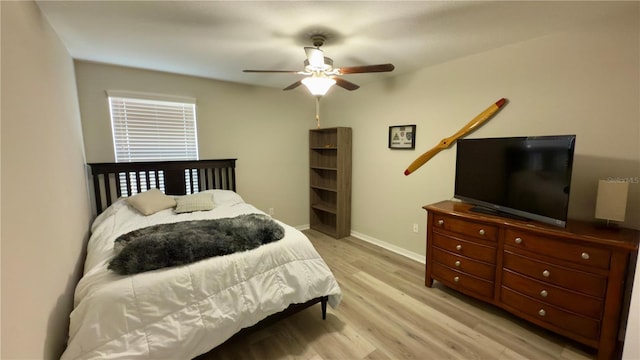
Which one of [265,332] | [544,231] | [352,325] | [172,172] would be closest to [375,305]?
[352,325]

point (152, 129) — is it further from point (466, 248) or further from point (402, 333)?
point (466, 248)

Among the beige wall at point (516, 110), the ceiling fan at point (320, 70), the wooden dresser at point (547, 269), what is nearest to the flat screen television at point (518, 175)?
the wooden dresser at point (547, 269)

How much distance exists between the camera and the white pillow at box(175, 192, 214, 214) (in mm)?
2838

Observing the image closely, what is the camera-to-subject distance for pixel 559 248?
1.82 metres

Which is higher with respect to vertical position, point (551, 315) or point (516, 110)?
point (516, 110)

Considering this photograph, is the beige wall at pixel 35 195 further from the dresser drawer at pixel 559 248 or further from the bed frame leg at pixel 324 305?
the dresser drawer at pixel 559 248

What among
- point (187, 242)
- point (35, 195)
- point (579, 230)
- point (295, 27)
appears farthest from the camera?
point (295, 27)

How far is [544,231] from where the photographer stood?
72.8 inches

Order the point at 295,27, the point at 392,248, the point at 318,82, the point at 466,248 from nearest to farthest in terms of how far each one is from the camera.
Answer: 1. the point at 295,27
2. the point at 318,82
3. the point at 466,248
4. the point at 392,248

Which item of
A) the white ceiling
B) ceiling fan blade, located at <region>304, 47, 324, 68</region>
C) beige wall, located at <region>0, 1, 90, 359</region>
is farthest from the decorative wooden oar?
beige wall, located at <region>0, 1, 90, 359</region>

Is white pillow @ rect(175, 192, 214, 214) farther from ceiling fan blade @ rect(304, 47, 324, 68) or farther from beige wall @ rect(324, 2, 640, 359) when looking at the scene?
beige wall @ rect(324, 2, 640, 359)

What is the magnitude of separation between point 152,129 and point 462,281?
12.3 ft

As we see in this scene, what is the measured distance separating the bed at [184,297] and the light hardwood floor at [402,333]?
0.67 ft

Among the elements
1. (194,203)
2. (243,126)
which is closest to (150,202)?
(194,203)
